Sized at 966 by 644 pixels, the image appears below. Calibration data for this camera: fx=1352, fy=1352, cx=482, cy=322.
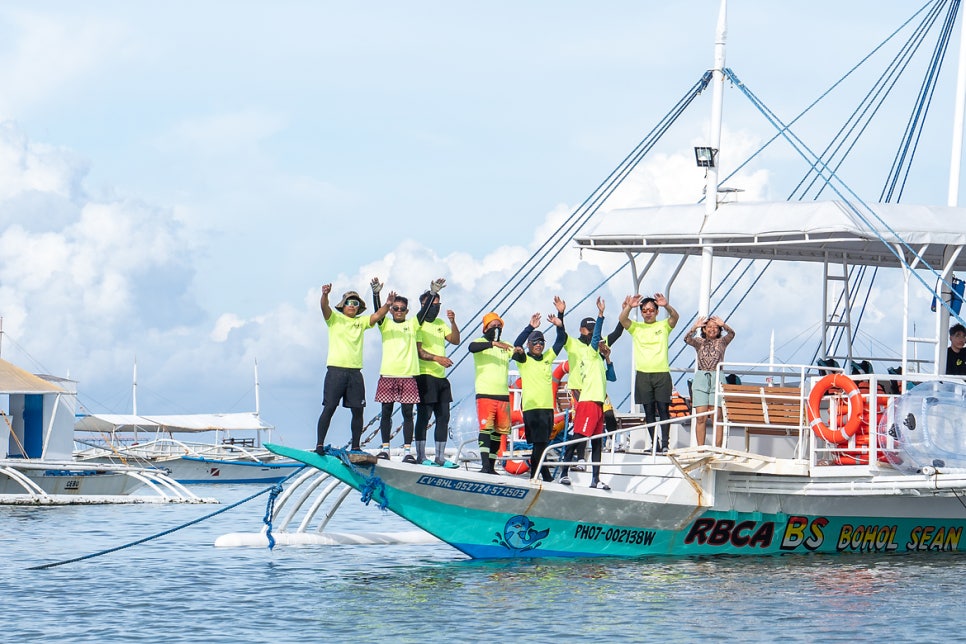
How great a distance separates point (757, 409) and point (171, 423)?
4950cm

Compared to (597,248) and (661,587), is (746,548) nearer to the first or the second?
(661,587)

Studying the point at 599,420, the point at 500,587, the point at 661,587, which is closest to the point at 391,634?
the point at 500,587

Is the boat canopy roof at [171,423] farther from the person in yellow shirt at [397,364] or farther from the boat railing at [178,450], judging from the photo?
the person in yellow shirt at [397,364]

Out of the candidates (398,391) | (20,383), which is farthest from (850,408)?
(20,383)

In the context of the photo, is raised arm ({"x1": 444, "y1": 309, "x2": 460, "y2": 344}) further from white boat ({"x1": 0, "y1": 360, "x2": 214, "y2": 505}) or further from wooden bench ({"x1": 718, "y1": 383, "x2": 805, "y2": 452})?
white boat ({"x1": 0, "y1": 360, "x2": 214, "y2": 505})

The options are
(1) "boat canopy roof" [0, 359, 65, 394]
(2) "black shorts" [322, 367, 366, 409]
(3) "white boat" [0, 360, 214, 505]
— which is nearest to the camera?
(2) "black shorts" [322, 367, 366, 409]

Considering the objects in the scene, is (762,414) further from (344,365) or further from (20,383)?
(20,383)

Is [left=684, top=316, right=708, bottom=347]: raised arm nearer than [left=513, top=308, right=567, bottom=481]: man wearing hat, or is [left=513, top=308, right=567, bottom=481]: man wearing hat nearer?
[left=513, top=308, right=567, bottom=481]: man wearing hat

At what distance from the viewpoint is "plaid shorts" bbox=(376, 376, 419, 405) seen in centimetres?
1636

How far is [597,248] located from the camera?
781 inches

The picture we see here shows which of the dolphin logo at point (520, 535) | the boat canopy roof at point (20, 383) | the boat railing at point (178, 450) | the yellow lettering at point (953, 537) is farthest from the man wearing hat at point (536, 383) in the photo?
the boat railing at point (178, 450)

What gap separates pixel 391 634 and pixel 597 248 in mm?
8388

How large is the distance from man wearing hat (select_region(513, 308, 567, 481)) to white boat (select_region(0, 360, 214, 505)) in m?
19.4

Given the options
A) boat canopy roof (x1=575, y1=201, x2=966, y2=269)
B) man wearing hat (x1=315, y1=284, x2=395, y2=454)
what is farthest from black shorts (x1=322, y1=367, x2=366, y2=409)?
boat canopy roof (x1=575, y1=201, x2=966, y2=269)
